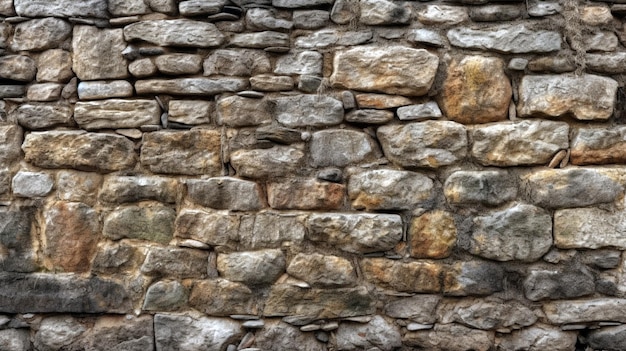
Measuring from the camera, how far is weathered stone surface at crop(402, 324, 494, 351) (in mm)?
2256

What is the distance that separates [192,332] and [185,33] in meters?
1.32

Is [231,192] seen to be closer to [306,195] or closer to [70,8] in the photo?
[306,195]

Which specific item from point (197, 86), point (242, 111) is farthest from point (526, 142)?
point (197, 86)

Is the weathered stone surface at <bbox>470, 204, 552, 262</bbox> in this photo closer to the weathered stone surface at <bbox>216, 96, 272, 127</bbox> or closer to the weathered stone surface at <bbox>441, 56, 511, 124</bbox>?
the weathered stone surface at <bbox>441, 56, 511, 124</bbox>

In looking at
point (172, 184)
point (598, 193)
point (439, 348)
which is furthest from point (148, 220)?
point (598, 193)

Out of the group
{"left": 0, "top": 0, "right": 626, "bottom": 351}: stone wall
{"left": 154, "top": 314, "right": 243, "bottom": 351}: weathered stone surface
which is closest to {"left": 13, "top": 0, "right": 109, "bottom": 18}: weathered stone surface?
{"left": 0, "top": 0, "right": 626, "bottom": 351}: stone wall

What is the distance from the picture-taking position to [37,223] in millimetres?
2396

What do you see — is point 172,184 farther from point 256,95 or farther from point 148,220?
point 256,95

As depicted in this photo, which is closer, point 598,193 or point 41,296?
point 598,193

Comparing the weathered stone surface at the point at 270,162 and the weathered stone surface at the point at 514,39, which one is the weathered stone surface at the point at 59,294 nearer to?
the weathered stone surface at the point at 270,162

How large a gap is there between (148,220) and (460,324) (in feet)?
4.74

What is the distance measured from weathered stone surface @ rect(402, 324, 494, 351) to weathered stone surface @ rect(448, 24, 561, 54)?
1.22m

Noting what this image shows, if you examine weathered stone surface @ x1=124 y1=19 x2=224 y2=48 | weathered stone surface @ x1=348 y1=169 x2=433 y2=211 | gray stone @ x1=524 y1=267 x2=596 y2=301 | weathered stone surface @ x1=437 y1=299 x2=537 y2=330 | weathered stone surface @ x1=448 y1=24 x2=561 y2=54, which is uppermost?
weathered stone surface @ x1=448 y1=24 x2=561 y2=54

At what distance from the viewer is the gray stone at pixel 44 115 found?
2387 mm
